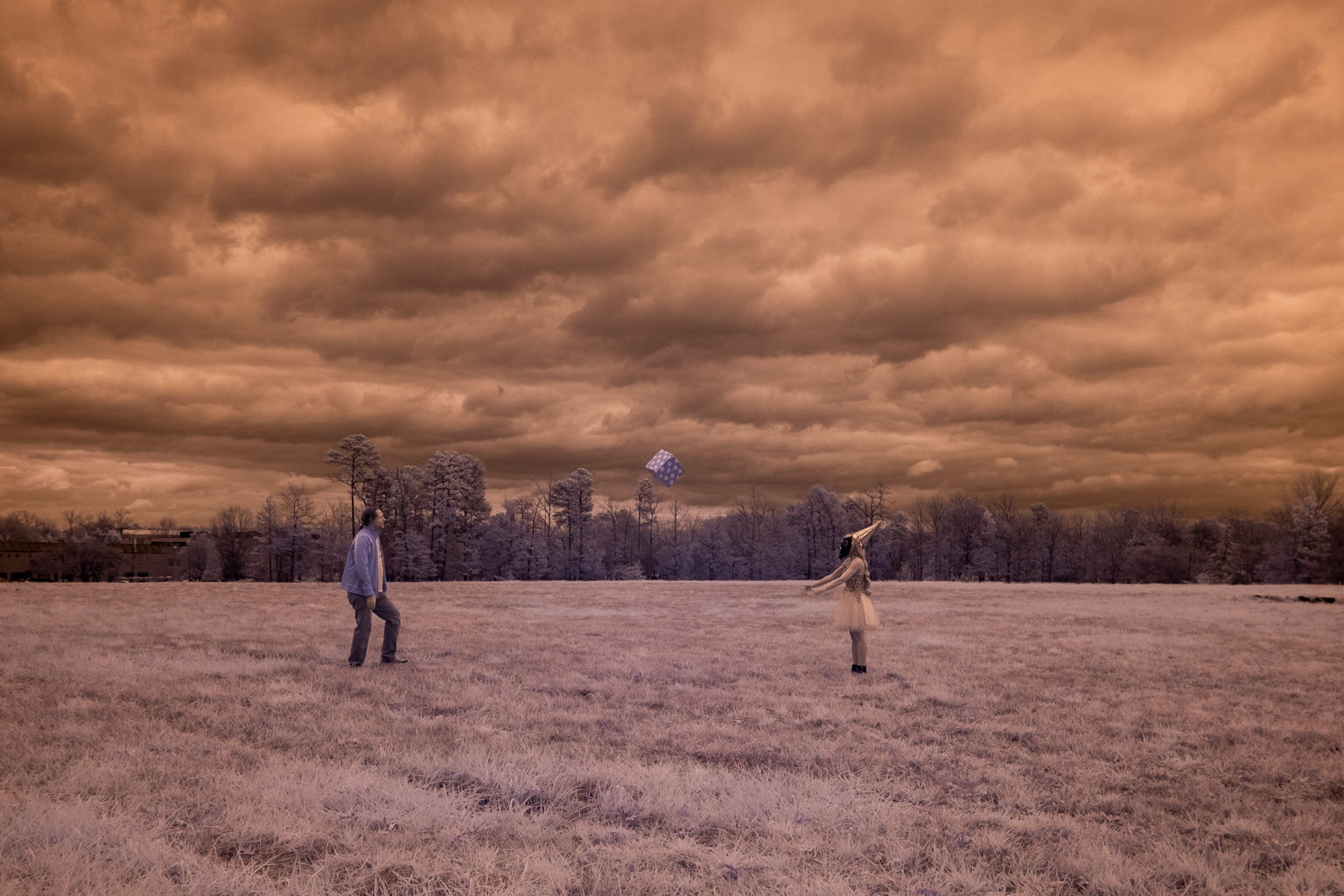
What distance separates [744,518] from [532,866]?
309ft

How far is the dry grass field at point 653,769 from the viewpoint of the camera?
508 cm

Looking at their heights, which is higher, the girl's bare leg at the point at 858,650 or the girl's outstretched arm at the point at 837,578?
the girl's outstretched arm at the point at 837,578

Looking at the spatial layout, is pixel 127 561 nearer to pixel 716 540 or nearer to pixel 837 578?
pixel 716 540

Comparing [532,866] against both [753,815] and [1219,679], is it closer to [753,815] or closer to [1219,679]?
[753,815]

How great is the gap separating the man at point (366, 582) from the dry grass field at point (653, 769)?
47 centimetres

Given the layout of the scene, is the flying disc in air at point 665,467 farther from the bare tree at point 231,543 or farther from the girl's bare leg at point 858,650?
the bare tree at point 231,543

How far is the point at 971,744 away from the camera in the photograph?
8.88m

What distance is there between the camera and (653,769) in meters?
7.23

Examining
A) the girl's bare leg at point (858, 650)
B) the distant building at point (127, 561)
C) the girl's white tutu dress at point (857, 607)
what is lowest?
the distant building at point (127, 561)

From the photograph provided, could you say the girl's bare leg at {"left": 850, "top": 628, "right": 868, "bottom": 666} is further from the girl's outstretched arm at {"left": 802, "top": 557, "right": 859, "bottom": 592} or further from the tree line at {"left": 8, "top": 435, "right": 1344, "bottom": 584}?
the tree line at {"left": 8, "top": 435, "right": 1344, "bottom": 584}

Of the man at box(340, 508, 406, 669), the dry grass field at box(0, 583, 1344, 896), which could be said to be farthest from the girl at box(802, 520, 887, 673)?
the man at box(340, 508, 406, 669)

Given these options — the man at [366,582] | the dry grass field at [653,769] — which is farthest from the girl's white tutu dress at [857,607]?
the man at [366,582]

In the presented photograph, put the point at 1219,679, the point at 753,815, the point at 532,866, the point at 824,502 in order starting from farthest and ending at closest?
the point at 824,502 < the point at 1219,679 < the point at 753,815 < the point at 532,866

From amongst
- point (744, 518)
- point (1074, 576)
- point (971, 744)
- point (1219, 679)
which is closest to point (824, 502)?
point (744, 518)
